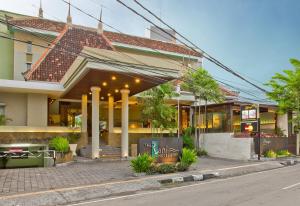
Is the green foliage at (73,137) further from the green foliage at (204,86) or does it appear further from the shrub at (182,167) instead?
the shrub at (182,167)

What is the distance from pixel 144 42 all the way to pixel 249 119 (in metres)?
17.0

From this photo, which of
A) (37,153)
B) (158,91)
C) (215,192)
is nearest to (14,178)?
(37,153)

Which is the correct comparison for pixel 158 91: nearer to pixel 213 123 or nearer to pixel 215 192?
pixel 213 123

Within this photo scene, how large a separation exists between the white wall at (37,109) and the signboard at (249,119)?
52.7 ft

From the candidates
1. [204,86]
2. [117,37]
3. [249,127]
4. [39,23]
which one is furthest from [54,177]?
[117,37]

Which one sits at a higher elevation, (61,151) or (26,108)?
(26,108)

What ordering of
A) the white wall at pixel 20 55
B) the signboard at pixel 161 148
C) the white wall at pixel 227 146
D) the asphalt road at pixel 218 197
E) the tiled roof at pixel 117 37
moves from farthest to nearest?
the tiled roof at pixel 117 37 → the white wall at pixel 20 55 → the white wall at pixel 227 146 → the signboard at pixel 161 148 → the asphalt road at pixel 218 197

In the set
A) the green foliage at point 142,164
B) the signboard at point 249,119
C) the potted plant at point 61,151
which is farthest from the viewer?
the signboard at point 249,119

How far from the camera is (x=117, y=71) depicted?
2011 cm

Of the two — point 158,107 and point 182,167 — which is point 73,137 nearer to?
point 158,107

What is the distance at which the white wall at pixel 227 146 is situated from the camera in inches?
1081

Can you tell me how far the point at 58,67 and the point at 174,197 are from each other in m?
21.5

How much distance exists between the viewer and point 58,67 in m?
29.8

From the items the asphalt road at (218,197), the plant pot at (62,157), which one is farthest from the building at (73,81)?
the asphalt road at (218,197)
